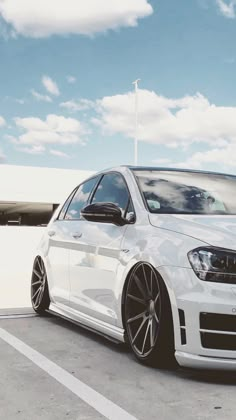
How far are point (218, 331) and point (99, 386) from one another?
2.75 ft

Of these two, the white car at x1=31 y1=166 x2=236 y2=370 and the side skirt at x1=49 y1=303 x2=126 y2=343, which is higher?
→ the white car at x1=31 y1=166 x2=236 y2=370

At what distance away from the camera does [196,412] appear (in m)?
3.33

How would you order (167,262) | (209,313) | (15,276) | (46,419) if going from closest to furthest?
(46,419) → (209,313) → (167,262) → (15,276)

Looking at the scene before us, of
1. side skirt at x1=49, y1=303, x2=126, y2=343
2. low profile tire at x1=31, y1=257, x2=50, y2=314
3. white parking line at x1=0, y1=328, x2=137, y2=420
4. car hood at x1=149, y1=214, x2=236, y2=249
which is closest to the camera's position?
white parking line at x1=0, y1=328, x2=137, y2=420

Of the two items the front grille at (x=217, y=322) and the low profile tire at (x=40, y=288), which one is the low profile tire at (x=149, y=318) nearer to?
the front grille at (x=217, y=322)

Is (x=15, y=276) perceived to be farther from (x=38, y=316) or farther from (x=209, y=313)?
(x=209, y=313)

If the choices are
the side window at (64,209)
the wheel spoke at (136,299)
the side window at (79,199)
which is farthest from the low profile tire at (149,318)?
the side window at (64,209)

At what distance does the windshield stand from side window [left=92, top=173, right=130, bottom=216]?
0.17 meters

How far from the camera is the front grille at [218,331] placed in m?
3.72

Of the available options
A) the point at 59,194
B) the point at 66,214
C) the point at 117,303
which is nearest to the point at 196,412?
the point at 117,303

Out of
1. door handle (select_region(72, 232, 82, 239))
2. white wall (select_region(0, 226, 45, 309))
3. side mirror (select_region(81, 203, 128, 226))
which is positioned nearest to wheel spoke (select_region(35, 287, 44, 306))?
door handle (select_region(72, 232, 82, 239))

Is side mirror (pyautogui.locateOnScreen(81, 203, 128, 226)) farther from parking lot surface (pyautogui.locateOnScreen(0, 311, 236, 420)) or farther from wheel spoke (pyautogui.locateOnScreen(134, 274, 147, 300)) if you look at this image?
parking lot surface (pyautogui.locateOnScreen(0, 311, 236, 420))

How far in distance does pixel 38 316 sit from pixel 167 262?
123 inches

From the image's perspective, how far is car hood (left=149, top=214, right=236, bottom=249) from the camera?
12.7 ft
